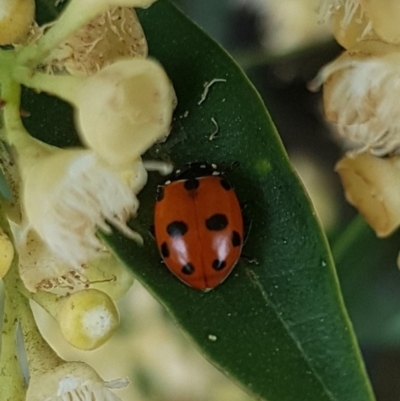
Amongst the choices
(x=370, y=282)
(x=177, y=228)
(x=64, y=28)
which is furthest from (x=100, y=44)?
(x=370, y=282)

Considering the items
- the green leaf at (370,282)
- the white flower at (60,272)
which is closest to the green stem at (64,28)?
the white flower at (60,272)

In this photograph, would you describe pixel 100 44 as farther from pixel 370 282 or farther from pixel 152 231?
pixel 370 282

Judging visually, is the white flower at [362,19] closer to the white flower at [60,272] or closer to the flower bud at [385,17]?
the flower bud at [385,17]

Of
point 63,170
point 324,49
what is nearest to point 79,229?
point 63,170

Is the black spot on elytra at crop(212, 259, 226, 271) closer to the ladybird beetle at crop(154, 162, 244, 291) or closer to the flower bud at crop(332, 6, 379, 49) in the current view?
the ladybird beetle at crop(154, 162, 244, 291)

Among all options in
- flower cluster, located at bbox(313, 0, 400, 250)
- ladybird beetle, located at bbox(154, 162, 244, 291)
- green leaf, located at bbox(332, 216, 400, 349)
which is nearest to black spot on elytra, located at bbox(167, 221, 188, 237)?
ladybird beetle, located at bbox(154, 162, 244, 291)
